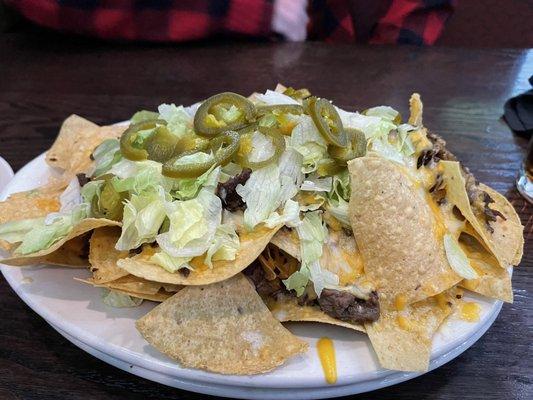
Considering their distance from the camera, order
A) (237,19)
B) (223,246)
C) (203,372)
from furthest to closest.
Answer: (237,19)
(223,246)
(203,372)

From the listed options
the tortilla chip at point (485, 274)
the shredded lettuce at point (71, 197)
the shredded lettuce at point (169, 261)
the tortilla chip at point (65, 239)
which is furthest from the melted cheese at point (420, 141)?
the shredded lettuce at point (71, 197)

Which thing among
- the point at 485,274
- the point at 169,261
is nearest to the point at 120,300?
the point at 169,261

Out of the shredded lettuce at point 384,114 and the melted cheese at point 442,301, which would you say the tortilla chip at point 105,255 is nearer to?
the melted cheese at point 442,301

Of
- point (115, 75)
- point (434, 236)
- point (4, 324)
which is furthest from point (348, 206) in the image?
point (115, 75)

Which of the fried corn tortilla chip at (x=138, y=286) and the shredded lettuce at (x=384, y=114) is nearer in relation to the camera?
the fried corn tortilla chip at (x=138, y=286)

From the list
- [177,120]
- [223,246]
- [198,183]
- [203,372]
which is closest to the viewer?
[203,372]

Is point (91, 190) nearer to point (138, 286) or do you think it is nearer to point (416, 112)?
point (138, 286)

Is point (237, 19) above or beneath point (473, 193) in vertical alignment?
beneath

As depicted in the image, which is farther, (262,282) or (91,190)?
(91,190)
